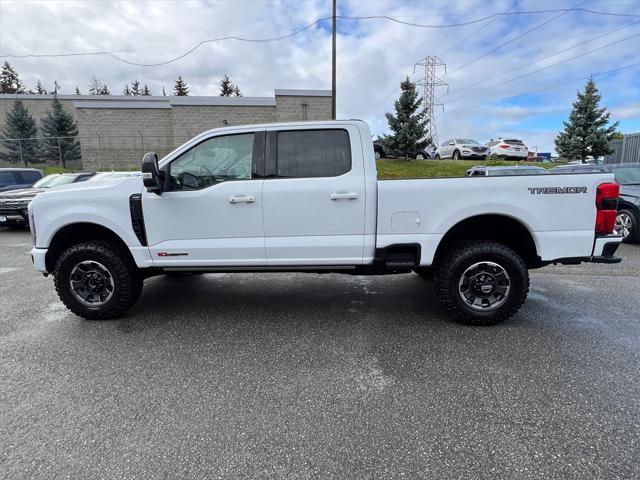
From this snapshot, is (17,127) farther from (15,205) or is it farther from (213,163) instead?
(213,163)

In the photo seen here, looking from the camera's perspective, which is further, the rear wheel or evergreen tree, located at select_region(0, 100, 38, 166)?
evergreen tree, located at select_region(0, 100, 38, 166)

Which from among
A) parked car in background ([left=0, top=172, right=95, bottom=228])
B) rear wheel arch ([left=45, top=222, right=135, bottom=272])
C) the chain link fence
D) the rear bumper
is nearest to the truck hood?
parked car in background ([left=0, top=172, right=95, bottom=228])

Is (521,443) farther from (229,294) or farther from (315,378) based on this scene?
(229,294)

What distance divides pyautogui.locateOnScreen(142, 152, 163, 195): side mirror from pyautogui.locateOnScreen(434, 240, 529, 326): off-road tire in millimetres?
2954

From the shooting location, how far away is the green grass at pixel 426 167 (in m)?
19.9

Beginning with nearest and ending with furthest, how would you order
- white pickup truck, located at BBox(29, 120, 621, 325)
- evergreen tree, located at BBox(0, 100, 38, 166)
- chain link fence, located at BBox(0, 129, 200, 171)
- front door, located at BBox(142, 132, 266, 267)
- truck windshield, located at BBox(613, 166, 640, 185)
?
white pickup truck, located at BBox(29, 120, 621, 325) → front door, located at BBox(142, 132, 266, 267) → truck windshield, located at BBox(613, 166, 640, 185) → chain link fence, located at BBox(0, 129, 200, 171) → evergreen tree, located at BBox(0, 100, 38, 166)

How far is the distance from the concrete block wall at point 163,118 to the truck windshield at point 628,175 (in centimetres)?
1927

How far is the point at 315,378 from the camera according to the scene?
3.02m

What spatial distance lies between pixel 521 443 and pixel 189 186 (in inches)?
138

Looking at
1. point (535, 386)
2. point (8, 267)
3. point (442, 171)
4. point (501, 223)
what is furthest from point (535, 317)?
point (442, 171)

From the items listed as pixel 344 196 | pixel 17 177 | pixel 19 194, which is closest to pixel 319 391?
pixel 344 196

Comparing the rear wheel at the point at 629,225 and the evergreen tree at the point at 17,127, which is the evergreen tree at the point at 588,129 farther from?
the evergreen tree at the point at 17,127

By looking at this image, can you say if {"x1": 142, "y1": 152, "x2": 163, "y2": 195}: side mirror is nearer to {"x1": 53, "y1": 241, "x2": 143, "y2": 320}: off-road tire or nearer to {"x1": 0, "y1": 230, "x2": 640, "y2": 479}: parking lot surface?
{"x1": 53, "y1": 241, "x2": 143, "y2": 320}: off-road tire

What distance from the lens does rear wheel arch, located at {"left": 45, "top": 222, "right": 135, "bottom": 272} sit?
4121mm
